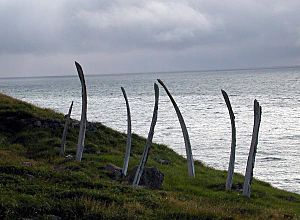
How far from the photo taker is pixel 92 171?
81.9ft

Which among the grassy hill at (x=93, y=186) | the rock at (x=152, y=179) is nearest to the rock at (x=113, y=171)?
the grassy hill at (x=93, y=186)

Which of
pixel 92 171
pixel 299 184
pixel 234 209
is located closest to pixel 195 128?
pixel 299 184

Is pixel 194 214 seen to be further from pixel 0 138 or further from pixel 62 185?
pixel 0 138

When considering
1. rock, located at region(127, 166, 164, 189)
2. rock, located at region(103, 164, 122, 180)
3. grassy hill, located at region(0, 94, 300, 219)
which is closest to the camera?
grassy hill, located at region(0, 94, 300, 219)

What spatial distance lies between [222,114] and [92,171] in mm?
60736

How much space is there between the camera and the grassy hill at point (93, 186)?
586 inches

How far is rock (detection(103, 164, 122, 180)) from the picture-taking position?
992 inches

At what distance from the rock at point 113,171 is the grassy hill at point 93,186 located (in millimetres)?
379

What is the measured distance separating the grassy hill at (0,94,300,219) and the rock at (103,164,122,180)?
379mm

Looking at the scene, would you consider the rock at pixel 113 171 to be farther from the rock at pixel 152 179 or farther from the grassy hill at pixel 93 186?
the rock at pixel 152 179

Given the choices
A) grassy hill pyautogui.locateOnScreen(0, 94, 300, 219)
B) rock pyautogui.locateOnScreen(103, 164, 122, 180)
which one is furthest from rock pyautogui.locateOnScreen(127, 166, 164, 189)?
rock pyautogui.locateOnScreen(103, 164, 122, 180)

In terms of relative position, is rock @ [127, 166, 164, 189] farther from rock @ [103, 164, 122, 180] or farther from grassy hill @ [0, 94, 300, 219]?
rock @ [103, 164, 122, 180]

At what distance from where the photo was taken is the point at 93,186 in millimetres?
18031

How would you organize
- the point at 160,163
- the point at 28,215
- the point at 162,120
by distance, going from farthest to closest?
1. the point at 162,120
2. the point at 160,163
3. the point at 28,215
